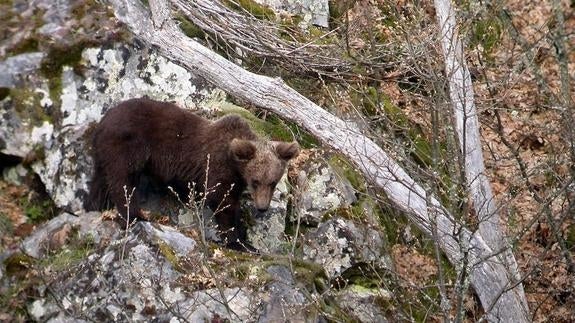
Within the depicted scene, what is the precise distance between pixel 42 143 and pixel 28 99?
61 cm

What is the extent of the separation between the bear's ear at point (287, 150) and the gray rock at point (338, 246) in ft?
2.89

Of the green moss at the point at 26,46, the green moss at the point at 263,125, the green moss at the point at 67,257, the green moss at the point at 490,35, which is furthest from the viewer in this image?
the green moss at the point at 490,35

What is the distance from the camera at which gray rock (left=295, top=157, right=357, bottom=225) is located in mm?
9914

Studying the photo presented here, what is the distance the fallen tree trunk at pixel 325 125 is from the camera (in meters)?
9.40

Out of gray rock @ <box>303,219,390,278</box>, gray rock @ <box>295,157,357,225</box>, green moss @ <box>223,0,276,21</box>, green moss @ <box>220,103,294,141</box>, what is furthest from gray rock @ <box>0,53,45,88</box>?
gray rock @ <box>303,219,390,278</box>

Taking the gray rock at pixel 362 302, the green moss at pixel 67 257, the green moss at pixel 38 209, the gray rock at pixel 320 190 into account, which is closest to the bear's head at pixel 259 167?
the gray rock at pixel 320 190

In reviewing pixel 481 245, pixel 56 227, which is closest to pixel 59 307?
pixel 56 227

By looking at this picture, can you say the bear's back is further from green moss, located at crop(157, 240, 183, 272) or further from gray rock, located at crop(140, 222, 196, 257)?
green moss, located at crop(157, 240, 183, 272)

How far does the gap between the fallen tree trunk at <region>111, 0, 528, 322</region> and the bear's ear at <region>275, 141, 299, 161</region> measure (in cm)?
66

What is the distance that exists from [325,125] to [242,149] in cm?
142

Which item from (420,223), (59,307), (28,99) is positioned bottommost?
(59,307)

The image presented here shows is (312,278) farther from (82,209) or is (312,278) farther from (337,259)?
(82,209)

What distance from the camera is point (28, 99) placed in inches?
402

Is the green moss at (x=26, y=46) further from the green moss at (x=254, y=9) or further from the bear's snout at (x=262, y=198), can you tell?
the bear's snout at (x=262, y=198)
